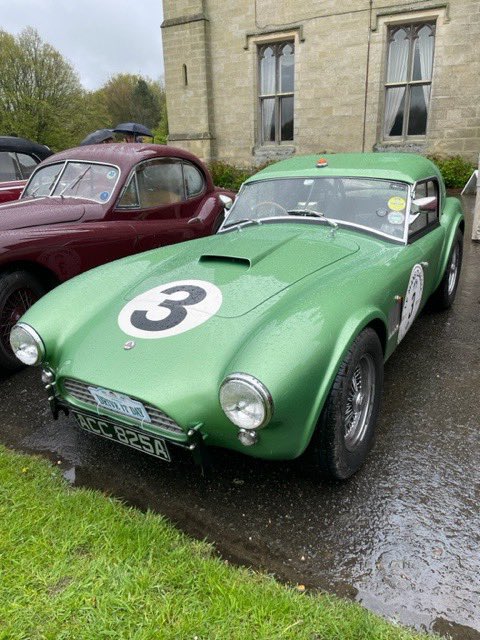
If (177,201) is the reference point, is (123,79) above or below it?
above

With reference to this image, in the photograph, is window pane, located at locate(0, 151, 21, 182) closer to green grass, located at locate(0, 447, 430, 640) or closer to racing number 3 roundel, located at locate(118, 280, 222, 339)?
racing number 3 roundel, located at locate(118, 280, 222, 339)

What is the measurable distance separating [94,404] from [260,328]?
877 mm

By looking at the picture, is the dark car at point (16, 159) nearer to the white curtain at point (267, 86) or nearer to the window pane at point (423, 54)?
the white curtain at point (267, 86)

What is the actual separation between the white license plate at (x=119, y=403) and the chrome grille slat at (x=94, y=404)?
1.1 inches

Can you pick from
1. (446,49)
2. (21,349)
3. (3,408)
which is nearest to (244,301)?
(21,349)

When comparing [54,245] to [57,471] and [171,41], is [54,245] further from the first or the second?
[171,41]

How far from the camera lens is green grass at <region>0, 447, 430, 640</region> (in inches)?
65.6

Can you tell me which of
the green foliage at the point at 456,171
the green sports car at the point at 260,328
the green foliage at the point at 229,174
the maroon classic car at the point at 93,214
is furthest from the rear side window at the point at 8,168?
the green foliage at the point at 456,171

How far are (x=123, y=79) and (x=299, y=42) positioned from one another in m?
45.4

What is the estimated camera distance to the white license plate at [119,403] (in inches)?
83.0

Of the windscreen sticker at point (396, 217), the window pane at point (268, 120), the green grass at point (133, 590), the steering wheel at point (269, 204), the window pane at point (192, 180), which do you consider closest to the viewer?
the green grass at point (133, 590)

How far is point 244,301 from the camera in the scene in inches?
95.3

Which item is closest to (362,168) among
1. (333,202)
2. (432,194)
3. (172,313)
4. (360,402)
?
(333,202)

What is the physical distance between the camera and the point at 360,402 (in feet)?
8.33
